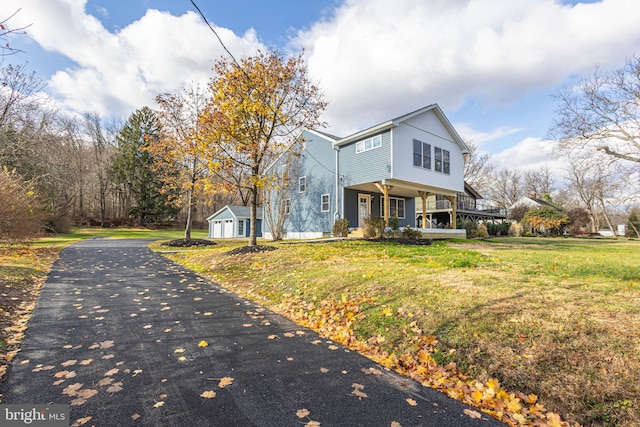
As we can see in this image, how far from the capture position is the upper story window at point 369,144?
1699 centimetres

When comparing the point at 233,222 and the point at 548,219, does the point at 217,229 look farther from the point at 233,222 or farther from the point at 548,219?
the point at 548,219

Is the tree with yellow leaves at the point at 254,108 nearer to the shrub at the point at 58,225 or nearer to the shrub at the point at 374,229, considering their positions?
the shrub at the point at 374,229

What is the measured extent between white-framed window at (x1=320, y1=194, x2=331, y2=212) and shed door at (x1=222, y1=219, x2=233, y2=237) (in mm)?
15711

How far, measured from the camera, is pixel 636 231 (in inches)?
1336

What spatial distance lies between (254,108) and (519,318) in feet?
34.3

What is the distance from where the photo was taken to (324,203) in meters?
20.0

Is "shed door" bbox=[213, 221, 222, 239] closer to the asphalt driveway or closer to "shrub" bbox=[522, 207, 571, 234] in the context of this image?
the asphalt driveway

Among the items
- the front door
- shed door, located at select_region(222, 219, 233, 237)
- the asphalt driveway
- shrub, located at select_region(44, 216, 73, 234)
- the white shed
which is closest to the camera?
the asphalt driveway

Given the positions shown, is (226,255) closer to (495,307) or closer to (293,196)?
(495,307)

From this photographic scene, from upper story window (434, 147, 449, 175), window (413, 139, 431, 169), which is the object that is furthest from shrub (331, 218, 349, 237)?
upper story window (434, 147, 449, 175)

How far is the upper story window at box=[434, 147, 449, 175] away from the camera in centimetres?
1953

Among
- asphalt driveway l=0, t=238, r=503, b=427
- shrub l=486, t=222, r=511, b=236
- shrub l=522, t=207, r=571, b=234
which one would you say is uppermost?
shrub l=522, t=207, r=571, b=234

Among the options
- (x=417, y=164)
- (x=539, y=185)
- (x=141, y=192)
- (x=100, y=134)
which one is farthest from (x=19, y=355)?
(x=539, y=185)

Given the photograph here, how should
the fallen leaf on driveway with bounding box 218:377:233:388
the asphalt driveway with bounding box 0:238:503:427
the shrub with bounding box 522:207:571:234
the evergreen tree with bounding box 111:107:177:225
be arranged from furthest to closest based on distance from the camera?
the evergreen tree with bounding box 111:107:177:225
the shrub with bounding box 522:207:571:234
the fallen leaf on driveway with bounding box 218:377:233:388
the asphalt driveway with bounding box 0:238:503:427
